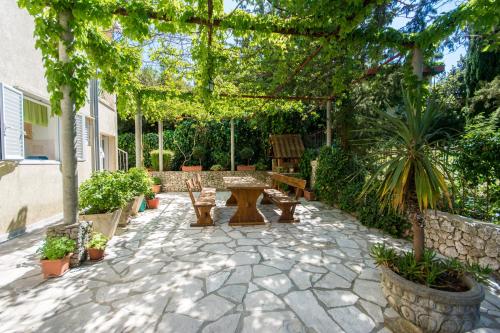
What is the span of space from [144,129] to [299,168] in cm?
935

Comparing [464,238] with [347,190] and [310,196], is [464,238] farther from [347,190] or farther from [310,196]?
[310,196]

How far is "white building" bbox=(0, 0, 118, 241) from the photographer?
4.10 meters

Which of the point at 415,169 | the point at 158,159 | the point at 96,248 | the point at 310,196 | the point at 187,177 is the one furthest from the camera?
the point at 158,159

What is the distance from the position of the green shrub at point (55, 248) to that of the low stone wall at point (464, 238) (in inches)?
200

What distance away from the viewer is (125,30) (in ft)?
10.4

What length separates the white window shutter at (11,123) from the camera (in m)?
4.01

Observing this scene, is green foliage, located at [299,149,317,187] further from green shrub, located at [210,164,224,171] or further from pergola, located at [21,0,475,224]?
pergola, located at [21,0,475,224]

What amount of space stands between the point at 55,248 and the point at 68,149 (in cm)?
128

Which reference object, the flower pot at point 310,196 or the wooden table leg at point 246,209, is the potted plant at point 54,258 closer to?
the wooden table leg at point 246,209

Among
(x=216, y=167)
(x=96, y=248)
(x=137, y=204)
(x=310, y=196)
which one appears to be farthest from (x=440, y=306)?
(x=216, y=167)

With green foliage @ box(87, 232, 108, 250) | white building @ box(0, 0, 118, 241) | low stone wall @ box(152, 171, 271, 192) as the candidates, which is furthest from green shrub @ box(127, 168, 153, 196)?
low stone wall @ box(152, 171, 271, 192)

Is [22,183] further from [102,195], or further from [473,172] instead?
[473,172]

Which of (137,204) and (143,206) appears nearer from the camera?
(137,204)

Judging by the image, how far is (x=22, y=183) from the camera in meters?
4.52
